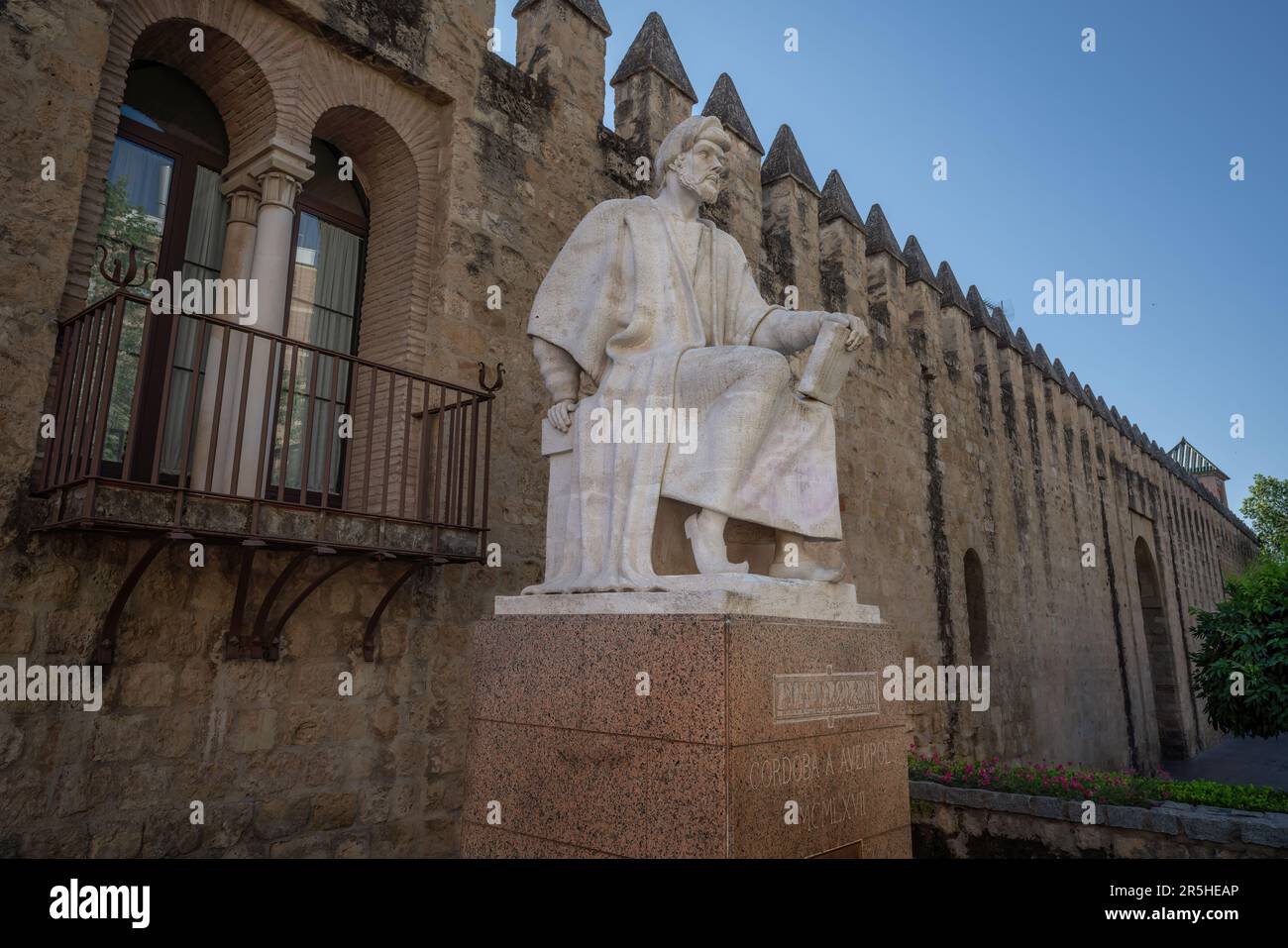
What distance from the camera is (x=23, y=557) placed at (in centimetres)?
396

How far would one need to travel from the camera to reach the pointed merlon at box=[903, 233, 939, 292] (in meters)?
13.0

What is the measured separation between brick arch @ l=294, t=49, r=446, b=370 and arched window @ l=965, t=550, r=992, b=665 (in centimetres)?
996

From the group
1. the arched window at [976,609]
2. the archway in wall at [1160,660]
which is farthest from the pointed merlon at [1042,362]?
the archway in wall at [1160,660]

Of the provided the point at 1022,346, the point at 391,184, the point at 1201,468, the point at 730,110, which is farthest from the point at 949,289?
the point at 1201,468

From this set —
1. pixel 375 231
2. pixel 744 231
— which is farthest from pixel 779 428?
pixel 744 231

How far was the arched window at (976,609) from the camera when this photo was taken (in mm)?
12852

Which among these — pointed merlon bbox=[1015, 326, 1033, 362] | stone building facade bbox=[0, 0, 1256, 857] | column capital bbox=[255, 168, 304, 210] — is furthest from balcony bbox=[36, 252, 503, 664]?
pointed merlon bbox=[1015, 326, 1033, 362]

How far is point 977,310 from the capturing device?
14.9 metres

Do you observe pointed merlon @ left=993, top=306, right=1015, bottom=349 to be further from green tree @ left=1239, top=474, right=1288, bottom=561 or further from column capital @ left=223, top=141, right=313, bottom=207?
green tree @ left=1239, top=474, right=1288, bottom=561

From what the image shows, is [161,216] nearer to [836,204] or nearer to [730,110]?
[730,110]

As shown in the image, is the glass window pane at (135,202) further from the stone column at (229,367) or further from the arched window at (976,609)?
the arched window at (976,609)

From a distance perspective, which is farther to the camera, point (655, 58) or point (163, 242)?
point (655, 58)

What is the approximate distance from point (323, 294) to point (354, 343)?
390mm
